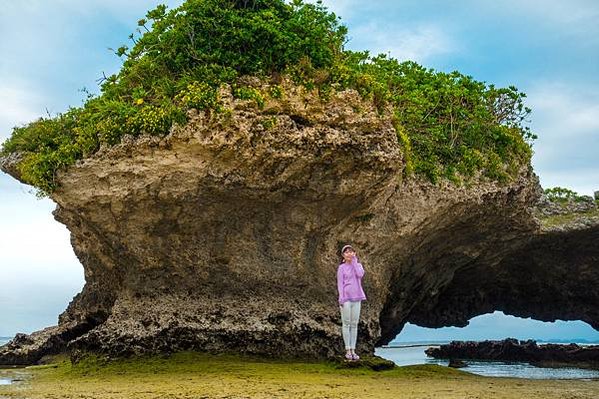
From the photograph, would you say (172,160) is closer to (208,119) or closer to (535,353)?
(208,119)

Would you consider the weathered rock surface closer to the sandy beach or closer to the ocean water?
the sandy beach

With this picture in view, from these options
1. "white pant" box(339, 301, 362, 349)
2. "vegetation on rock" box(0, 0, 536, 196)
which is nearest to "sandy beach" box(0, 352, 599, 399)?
"white pant" box(339, 301, 362, 349)

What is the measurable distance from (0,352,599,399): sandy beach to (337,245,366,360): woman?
0.53 metres

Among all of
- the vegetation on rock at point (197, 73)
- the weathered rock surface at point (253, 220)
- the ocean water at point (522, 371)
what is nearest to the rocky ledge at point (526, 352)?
the ocean water at point (522, 371)

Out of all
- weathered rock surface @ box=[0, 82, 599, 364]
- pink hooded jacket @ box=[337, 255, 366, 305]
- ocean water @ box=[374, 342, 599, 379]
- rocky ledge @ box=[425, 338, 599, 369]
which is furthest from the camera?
rocky ledge @ box=[425, 338, 599, 369]

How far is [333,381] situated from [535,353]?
1803 cm

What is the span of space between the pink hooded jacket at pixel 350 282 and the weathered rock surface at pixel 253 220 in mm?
1454

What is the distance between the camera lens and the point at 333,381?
9.73 meters

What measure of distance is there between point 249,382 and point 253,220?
3768 millimetres

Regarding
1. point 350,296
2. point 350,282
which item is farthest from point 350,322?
point 350,282

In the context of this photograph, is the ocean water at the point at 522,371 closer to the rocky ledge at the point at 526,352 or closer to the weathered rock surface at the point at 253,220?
the rocky ledge at the point at 526,352

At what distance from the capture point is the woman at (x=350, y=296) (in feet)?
37.2

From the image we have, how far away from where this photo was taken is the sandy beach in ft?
28.2

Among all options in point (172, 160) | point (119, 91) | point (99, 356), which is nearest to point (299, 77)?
point (172, 160)
